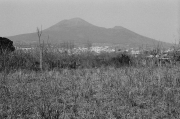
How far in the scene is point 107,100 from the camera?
5660 millimetres

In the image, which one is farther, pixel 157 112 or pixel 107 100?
pixel 107 100

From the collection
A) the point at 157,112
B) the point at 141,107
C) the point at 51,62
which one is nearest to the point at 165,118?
the point at 157,112

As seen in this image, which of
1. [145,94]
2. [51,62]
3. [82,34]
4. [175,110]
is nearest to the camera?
[175,110]

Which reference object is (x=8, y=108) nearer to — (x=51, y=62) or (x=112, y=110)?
(x=112, y=110)

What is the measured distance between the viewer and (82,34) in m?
178

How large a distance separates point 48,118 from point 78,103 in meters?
1.31

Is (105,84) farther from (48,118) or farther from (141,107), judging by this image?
(48,118)

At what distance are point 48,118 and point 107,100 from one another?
196 cm

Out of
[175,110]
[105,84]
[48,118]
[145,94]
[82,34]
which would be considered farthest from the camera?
[82,34]

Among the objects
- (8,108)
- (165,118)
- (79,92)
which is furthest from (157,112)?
(8,108)

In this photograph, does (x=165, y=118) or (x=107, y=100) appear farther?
(x=107, y=100)

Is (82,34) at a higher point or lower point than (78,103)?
higher

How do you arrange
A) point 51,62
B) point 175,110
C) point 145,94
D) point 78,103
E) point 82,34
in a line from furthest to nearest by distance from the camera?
point 82,34 < point 51,62 < point 145,94 < point 78,103 < point 175,110

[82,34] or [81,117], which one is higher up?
[82,34]
